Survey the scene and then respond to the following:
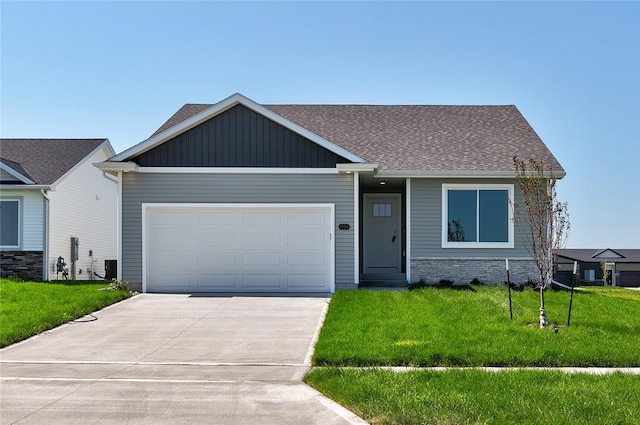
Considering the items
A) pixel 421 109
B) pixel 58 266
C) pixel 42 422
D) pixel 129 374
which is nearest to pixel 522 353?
pixel 129 374

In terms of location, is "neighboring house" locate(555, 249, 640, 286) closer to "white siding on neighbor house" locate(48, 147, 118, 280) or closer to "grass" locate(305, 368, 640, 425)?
"white siding on neighbor house" locate(48, 147, 118, 280)

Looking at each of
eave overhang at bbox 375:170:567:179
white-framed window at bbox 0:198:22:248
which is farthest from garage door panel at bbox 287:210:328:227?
white-framed window at bbox 0:198:22:248

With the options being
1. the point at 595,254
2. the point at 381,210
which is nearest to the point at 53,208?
the point at 381,210

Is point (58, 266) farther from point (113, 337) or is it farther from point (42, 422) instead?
point (42, 422)

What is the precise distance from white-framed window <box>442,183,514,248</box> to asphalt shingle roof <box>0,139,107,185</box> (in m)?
12.3

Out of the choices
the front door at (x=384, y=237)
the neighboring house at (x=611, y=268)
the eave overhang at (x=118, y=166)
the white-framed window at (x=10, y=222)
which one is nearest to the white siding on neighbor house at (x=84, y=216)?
the white-framed window at (x=10, y=222)

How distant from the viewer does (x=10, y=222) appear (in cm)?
2058

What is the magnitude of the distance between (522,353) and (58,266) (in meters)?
16.4

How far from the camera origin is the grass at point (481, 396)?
21.0 feet

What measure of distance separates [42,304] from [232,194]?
5.31 meters

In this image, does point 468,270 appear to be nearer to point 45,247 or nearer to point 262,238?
point 262,238

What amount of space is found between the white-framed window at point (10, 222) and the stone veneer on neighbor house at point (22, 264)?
0.32 m

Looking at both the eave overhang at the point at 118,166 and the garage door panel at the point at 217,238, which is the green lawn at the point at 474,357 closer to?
the garage door panel at the point at 217,238

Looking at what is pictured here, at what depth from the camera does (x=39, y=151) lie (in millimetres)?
23594
